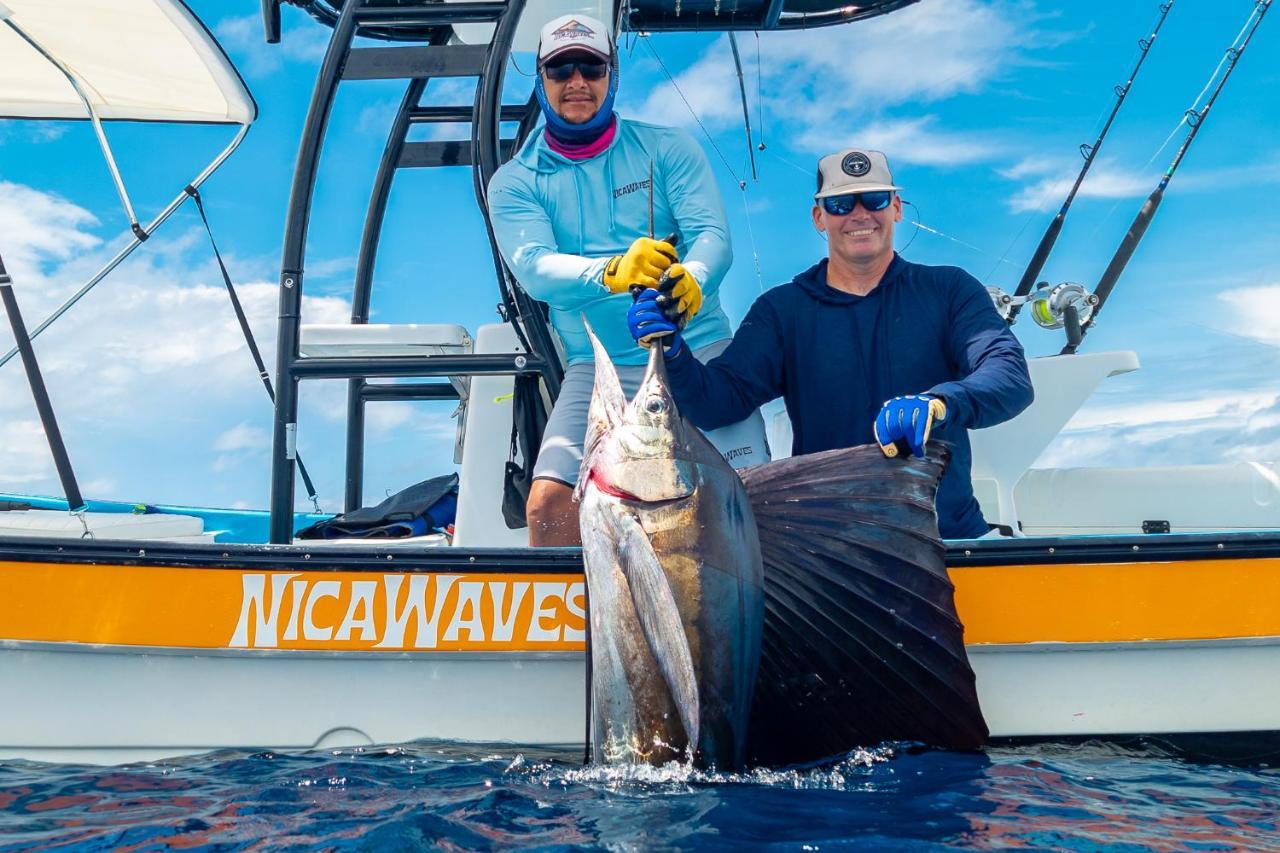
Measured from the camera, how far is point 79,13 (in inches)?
189

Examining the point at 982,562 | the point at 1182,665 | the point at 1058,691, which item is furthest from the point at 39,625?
the point at 1182,665

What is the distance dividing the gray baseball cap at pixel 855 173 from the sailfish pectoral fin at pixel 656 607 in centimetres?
176

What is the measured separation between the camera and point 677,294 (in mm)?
2738

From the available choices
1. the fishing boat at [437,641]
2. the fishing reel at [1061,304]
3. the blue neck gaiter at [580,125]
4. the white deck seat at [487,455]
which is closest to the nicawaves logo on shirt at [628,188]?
the blue neck gaiter at [580,125]

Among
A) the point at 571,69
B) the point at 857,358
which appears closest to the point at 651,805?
the point at 857,358

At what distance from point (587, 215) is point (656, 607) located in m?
1.80

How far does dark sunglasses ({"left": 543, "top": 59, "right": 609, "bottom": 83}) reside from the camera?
3.46m

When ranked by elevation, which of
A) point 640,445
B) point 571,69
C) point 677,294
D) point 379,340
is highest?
point 571,69

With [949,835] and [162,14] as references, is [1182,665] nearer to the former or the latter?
[949,835]

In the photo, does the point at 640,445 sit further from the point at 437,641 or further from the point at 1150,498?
the point at 1150,498

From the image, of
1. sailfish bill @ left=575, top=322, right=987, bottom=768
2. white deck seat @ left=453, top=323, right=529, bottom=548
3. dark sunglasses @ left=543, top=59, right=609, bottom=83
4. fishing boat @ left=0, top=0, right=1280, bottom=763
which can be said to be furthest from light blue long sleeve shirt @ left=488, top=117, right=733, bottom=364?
sailfish bill @ left=575, top=322, right=987, bottom=768

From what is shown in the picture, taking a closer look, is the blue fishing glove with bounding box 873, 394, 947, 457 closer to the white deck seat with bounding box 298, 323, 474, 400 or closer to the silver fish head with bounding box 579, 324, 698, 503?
the silver fish head with bounding box 579, 324, 698, 503

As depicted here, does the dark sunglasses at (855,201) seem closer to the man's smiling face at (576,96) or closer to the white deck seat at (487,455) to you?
the man's smiling face at (576,96)

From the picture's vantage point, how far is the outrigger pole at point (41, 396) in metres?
4.55
